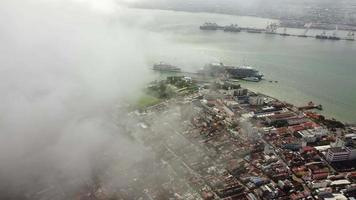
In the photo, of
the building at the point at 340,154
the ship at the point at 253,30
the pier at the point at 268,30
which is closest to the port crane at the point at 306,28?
the pier at the point at 268,30

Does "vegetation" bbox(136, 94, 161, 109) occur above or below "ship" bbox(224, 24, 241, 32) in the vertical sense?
above

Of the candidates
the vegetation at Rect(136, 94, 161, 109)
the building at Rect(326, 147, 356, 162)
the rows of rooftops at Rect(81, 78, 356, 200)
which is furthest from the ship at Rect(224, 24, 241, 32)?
the building at Rect(326, 147, 356, 162)

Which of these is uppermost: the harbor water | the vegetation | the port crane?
the vegetation

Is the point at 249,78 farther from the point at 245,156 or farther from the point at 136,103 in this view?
the point at 245,156

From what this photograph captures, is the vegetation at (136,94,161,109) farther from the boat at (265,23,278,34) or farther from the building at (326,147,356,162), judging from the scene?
the boat at (265,23,278,34)

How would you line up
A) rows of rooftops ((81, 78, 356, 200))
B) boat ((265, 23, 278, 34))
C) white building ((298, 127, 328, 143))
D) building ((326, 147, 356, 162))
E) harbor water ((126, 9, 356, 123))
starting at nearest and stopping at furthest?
1. rows of rooftops ((81, 78, 356, 200))
2. building ((326, 147, 356, 162))
3. white building ((298, 127, 328, 143))
4. harbor water ((126, 9, 356, 123))
5. boat ((265, 23, 278, 34))

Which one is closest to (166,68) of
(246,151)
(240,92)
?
(240,92)

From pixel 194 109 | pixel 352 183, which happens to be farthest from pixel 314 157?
pixel 194 109

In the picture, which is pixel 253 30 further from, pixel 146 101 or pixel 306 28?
pixel 146 101
